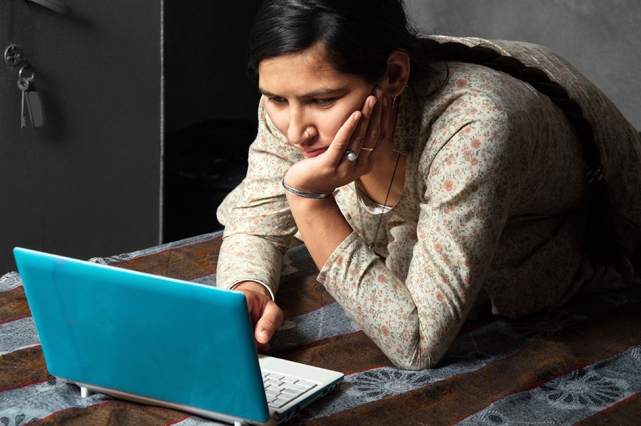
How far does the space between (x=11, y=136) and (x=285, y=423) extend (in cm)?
170

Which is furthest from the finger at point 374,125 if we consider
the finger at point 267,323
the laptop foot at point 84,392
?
the laptop foot at point 84,392

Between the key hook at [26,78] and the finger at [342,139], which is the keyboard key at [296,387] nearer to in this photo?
the finger at [342,139]

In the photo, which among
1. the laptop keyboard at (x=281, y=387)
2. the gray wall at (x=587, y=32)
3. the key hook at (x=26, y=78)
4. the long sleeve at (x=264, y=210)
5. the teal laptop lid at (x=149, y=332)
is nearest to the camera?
the teal laptop lid at (x=149, y=332)

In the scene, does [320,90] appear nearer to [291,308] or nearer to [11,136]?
[291,308]

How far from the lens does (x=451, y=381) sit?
1187mm

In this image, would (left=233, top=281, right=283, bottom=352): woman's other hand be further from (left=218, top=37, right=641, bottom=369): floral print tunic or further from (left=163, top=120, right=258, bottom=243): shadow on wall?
(left=163, top=120, right=258, bottom=243): shadow on wall

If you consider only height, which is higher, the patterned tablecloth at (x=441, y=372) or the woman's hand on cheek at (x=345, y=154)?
the woman's hand on cheek at (x=345, y=154)

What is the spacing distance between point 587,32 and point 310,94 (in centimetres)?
138

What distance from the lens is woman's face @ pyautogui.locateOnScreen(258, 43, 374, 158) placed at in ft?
3.75

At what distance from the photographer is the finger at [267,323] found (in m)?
1.20

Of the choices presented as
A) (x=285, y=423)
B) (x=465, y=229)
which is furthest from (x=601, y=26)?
(x=285, y=423)

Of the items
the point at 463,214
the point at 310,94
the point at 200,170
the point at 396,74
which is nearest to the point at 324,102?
the point at 310,94

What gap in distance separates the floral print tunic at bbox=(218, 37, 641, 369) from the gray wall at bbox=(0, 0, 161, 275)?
45.0 inches

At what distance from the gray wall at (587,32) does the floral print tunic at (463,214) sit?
0.63m
